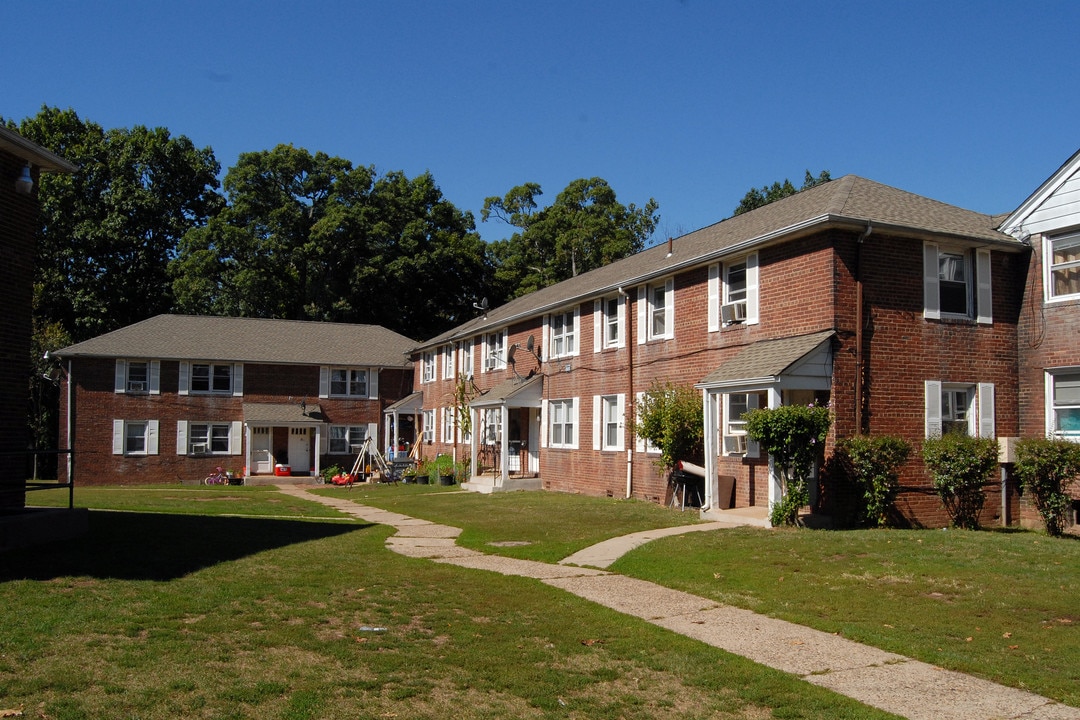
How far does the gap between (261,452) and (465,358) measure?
1179 cm

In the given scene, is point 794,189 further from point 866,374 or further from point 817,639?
point 817,639

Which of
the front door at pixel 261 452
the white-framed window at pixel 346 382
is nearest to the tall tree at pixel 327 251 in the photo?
the white-framed window at pixel 346 382

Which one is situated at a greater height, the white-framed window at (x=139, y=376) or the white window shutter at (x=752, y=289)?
the white window shutter at (x=752, y=289)

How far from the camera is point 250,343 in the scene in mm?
42250

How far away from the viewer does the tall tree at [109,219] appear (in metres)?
52.8

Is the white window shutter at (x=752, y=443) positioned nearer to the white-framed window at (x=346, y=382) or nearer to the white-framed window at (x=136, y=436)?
the white-framed window at (x=346, y=382)

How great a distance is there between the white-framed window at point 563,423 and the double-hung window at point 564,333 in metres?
1.46

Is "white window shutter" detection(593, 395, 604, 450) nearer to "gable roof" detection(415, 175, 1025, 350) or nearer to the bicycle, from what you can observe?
"gable roof" detection(415, 175, 1025, 350)

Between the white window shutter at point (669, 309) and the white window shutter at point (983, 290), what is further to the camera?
the white window shutter at point (669, 309)

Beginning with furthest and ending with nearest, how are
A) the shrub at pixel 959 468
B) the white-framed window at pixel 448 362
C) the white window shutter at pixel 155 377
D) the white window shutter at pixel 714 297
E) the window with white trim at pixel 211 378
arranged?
1. the window with white trim at pixel 211 378
2. the white window shutter at pixel 155 377
3. the white-framed window at pixel 448 362
4. the white window shutter at pixel 714 297
5. the shrub at pixel 959 468

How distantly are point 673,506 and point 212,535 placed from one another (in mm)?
9661

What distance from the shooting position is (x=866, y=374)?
53.6 feet

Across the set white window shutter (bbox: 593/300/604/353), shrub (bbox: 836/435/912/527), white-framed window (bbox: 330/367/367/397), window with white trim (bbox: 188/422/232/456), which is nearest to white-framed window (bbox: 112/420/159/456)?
window with white trim (bbox: 188/422/232/456)

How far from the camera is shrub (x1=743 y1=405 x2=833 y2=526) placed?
1495cm
